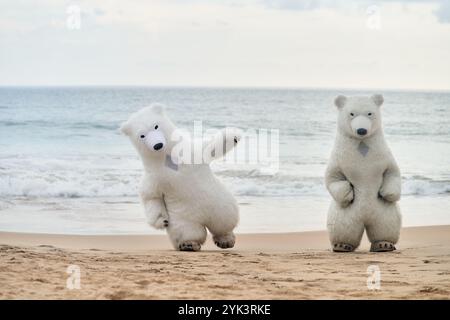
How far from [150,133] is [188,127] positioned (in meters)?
12.8

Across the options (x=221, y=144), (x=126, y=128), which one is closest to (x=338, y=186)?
(x=221, y=144)

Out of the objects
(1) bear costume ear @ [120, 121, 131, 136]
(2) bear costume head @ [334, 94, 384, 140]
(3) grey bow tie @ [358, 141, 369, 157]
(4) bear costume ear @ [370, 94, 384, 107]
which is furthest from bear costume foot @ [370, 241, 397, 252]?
(1) bear costume ear @ [120, 121, 131, 136]

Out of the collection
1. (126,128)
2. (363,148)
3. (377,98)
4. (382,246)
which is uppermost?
(377,98)

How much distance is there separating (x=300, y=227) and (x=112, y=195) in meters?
3.12

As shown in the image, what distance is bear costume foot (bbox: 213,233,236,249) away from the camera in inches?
294

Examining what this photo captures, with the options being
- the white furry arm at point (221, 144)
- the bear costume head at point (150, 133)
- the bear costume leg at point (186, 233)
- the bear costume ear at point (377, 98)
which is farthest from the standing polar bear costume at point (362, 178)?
the bear costume head at point (150, 133)

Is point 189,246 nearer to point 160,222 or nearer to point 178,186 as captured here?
point 160,222

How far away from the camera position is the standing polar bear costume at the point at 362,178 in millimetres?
7020

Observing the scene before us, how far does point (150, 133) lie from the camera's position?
7.05m

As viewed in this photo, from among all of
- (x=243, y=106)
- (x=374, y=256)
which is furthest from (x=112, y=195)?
(x=243, y=106)

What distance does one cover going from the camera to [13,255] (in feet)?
22.4

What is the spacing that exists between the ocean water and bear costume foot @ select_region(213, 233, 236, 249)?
129 cm

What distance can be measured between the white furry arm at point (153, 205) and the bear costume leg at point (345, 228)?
1.32m

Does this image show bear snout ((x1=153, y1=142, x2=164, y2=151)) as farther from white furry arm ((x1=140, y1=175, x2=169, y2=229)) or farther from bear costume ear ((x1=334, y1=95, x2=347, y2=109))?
bear costume ear ((x1=334, y1=95, x2=347, y2=109))
